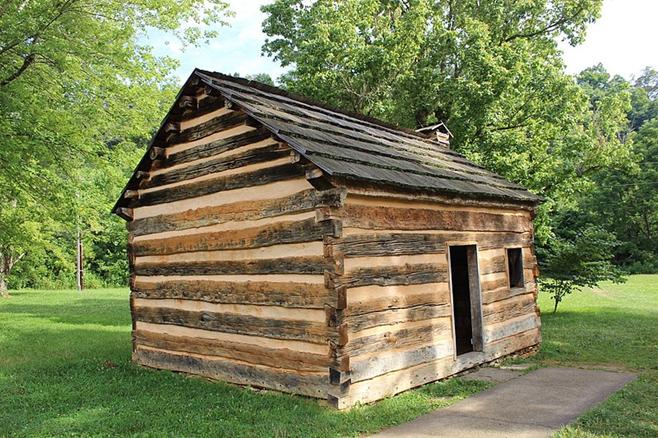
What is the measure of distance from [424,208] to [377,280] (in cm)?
163

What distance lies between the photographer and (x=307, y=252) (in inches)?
268

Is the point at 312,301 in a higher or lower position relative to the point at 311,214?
lower

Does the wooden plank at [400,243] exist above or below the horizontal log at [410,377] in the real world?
above

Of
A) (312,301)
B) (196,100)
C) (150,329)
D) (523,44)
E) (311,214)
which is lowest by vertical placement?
(150,329)

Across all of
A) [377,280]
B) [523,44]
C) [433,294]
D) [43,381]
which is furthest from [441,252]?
[523,44]

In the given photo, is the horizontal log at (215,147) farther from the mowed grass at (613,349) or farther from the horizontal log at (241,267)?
the mowed grass at (613,349)

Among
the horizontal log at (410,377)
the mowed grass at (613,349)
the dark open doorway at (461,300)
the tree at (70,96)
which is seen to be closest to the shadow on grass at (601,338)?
the mowed grass at (613,349)

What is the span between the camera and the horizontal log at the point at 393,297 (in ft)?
21.8

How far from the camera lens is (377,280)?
23.0 feet

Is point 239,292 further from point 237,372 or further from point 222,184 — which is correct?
point 222,184

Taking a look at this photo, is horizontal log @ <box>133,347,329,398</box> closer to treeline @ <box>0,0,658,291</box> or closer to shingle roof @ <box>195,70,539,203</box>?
→ shingle roof @ <box>195,70,539,203</box>

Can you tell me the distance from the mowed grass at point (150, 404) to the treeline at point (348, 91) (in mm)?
5599

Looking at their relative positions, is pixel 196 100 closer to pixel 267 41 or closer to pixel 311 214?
pixel 311 214

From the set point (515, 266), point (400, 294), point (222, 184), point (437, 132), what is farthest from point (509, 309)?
point (437, 132)
